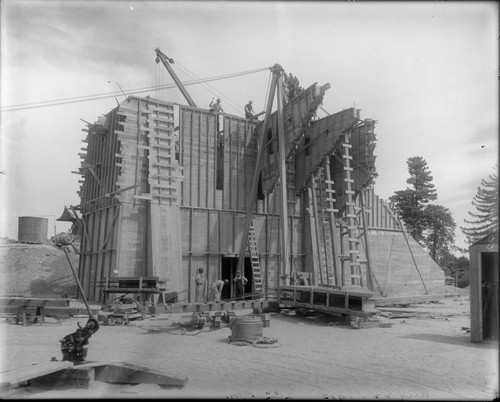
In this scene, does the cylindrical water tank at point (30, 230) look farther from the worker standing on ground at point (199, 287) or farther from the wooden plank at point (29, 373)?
the wooden plank at point (29, 373)

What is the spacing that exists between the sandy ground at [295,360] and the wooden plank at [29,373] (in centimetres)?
17

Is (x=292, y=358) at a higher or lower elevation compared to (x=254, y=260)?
lower

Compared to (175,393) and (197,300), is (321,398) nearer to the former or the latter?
(175,393)

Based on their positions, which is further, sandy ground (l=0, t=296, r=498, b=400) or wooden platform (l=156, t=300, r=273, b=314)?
wooden platform (l=156, t=300, r=273, b=314)

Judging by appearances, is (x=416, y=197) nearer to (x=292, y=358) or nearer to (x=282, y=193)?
(x=282, y=193)

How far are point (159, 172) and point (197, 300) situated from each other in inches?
236

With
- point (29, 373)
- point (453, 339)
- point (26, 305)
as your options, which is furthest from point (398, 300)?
point (29, 373)

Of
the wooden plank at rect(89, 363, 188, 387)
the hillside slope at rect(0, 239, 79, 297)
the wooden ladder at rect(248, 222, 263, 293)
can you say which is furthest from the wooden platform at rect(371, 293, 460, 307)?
the hillside slope at rect(0, 239, 79, 297)

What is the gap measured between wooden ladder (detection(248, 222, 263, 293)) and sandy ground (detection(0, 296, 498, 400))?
8.34 m

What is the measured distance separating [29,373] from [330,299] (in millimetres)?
10668

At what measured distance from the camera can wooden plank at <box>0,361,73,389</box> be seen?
Result: 6969 millimetres

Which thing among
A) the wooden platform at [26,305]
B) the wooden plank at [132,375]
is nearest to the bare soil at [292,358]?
the wooden plank at [132,375]

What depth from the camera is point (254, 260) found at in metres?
23.9

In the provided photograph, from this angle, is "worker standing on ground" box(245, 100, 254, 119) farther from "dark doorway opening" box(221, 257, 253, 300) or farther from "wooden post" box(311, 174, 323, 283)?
"dark doorway opening" box(221, 257, 253, 300)
